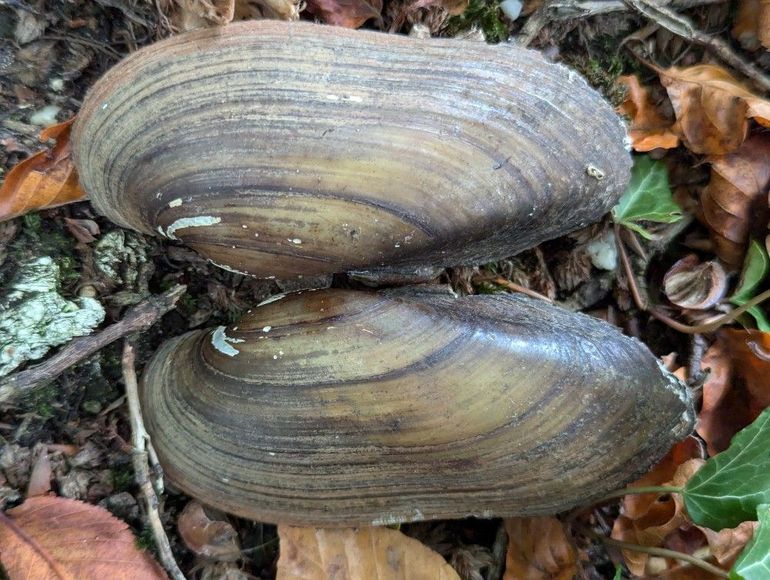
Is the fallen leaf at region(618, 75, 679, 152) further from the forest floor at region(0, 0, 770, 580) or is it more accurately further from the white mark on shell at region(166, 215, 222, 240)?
the white mark on shell at region(166, 215, 222, 240)

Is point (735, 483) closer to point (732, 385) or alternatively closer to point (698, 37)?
point (732, 385)

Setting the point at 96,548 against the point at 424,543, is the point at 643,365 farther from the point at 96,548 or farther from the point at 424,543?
the point at 96,548

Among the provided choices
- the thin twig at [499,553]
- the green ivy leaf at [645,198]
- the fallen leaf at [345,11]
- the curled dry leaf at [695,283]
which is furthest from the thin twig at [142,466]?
the curled dry leaf at [695,283]

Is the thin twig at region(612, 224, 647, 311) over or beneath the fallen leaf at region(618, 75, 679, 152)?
beneath

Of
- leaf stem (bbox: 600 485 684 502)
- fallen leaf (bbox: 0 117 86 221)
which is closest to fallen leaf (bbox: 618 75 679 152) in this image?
leaf stem (bbox: 600 485 684 502)

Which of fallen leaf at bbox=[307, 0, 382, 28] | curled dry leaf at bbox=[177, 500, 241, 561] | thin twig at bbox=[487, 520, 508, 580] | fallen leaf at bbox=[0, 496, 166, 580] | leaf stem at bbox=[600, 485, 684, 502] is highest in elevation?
fallen leaf at bbox=[307, 0, 382, 28]

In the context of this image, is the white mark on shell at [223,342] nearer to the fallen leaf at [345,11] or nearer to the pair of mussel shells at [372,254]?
the pair of mussel shells at [372,254]
